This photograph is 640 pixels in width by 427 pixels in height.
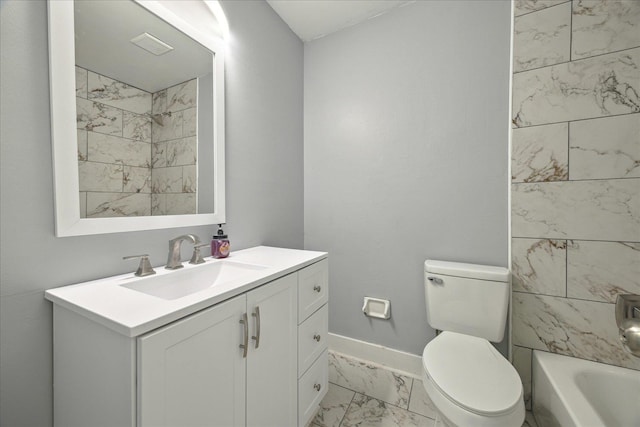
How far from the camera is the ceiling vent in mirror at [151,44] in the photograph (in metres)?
1.02

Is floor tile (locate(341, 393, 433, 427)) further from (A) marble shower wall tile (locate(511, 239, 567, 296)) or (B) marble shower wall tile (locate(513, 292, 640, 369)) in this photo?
(A) marble shower wall tile (locate(511, 239, 567, 296))

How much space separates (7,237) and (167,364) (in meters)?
0.59

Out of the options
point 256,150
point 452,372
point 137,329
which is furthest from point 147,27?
point 452,372

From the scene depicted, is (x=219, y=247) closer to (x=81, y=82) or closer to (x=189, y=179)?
(x=189, y=179)

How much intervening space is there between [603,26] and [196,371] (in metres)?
2.19

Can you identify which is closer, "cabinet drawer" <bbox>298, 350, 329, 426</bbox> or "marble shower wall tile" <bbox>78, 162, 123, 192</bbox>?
"marble shower wall tile" <bbox>78, 162, 123, 192</bbox>

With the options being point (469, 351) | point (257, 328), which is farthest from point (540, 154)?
point (257, 328)

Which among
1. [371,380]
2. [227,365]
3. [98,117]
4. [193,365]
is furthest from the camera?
[371,380]

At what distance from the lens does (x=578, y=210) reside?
1285 millimetres

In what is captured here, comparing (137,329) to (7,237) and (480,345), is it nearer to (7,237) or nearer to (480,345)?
(7,237)

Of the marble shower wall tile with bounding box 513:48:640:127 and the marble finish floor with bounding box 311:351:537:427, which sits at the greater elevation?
the marble shower wall tile with bounding box 513:48:640:127

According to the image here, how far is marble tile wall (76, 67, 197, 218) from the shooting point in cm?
88

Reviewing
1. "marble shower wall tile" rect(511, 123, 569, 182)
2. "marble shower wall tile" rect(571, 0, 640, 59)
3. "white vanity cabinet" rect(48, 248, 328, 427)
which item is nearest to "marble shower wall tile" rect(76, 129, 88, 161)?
"white vanity cabinet" rect(48, 248, 328, 427)

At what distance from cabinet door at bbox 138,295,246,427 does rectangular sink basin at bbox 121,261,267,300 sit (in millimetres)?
177
